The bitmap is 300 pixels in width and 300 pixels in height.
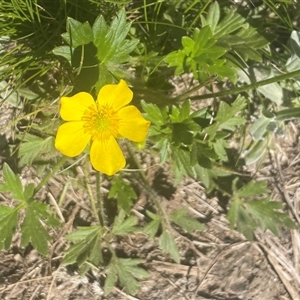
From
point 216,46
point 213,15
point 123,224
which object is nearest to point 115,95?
point 216,46

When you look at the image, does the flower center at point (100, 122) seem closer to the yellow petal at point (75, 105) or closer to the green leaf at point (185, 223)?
the yellow petal at point (75, 105)

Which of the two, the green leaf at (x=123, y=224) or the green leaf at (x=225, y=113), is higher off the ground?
the green leaf at (x=225, y=113)

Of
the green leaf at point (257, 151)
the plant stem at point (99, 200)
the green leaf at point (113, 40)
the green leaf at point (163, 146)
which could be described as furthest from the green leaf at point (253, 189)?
the green leaf at point (113, 40)

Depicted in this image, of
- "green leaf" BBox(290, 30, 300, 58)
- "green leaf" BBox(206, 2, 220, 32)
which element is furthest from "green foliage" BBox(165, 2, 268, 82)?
"green leaf" BBox(290, 30, 300, 58)

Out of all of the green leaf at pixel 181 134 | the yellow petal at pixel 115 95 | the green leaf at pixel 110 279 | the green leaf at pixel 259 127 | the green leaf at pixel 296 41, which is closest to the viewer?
the yellow petal at pixel 115 95

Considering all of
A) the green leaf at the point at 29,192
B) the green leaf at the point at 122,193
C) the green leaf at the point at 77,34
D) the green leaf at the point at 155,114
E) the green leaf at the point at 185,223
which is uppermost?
the green leaf at the point at 77,34

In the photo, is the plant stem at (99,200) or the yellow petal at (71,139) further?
the plant stem at (99,200)

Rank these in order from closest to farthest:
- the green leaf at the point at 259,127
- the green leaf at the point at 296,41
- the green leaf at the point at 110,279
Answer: the green leaf at the point at 296,41 < the green leaf at the point at 110,279 < the green leaf at the point at 259,127
